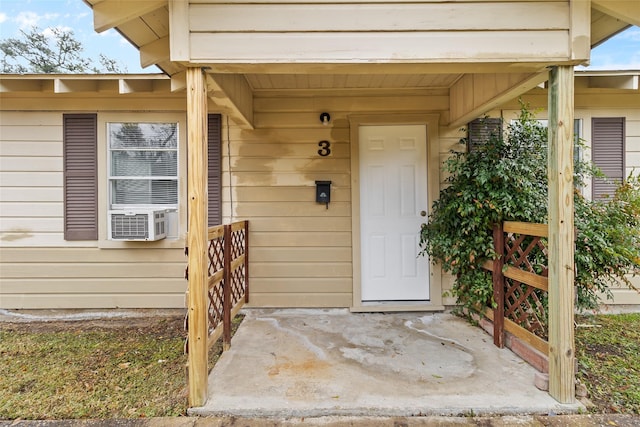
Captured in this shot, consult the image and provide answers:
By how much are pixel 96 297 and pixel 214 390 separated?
2429 mm

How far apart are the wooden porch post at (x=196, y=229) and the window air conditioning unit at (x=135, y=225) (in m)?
1.76

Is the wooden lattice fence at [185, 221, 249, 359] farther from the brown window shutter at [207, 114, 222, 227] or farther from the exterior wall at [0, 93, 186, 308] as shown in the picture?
the exterior wall at [0, 93, 186, 308]

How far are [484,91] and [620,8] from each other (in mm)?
943

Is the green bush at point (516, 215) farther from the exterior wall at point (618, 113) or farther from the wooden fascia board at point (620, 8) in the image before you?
the exterior wall at point (618, 113)

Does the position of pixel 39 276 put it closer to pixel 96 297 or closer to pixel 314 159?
pixel 96 297

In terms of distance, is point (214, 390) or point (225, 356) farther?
point (225, 356)

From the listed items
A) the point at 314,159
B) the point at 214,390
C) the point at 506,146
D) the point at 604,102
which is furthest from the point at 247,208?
the point at 604,102

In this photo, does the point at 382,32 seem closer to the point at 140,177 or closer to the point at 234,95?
the point at 234,95

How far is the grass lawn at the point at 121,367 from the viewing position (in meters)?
2.06

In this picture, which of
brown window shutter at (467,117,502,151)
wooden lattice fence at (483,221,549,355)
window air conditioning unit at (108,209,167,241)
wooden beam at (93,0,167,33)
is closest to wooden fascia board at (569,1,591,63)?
wooden lattice fence at (483,221,549,355)

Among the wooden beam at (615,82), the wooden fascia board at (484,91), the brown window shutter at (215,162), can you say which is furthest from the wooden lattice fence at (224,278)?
the wooden beam at (615,82)

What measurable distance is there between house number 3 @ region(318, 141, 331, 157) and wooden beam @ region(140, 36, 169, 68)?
5.49 feet

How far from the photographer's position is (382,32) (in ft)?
6.61

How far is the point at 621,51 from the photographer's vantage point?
10688 millimetres
